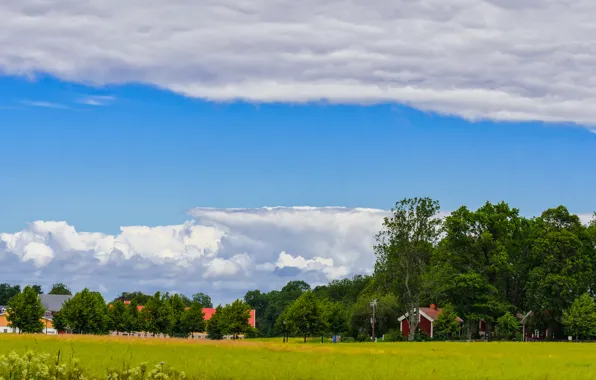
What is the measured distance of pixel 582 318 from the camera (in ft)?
270

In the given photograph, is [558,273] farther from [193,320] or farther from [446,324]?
[193,320]

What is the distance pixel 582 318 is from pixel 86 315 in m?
59.5

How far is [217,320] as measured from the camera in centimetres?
10519

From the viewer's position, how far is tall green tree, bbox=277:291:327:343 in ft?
295

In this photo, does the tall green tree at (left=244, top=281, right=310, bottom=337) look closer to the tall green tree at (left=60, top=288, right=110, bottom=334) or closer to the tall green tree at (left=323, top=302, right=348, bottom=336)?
the tall green tree at (left=323, top=302, right=348, bottom=336)

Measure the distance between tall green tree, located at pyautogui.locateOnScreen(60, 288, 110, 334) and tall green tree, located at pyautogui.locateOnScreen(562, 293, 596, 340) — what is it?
185 ft

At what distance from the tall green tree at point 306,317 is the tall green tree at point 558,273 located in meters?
23.8

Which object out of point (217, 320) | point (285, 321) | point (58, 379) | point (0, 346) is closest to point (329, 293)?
point (217, 320)

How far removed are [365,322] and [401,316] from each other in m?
7.24

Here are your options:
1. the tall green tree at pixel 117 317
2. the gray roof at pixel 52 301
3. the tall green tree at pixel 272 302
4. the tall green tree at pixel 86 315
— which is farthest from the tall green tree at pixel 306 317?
the gray roof at pixel 52 301

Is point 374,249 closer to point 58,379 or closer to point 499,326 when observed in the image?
point 499,326

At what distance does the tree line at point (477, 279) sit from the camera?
8550 cm

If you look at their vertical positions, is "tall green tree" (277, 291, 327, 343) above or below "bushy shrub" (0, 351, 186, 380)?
above

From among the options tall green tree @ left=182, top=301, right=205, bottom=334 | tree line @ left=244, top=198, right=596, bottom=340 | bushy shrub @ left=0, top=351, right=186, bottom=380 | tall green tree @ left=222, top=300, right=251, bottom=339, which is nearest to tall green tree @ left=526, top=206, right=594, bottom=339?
tree line @ left=244, top=198, right=596, bottom=340
